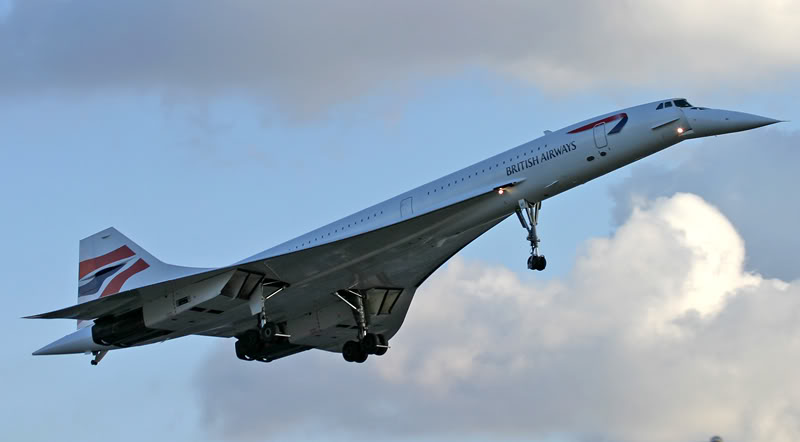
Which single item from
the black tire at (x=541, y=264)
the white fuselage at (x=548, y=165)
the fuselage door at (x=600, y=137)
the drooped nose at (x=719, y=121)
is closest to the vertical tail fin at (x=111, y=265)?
the white fuselage at (x=548, y=165)

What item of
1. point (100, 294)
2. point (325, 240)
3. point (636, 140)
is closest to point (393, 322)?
point (325, 240)

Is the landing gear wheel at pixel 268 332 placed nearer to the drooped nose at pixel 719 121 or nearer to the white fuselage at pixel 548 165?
the white fuselage at pixel 548 165

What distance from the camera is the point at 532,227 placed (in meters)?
29.4

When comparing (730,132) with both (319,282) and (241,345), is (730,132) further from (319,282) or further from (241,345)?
(241,345)

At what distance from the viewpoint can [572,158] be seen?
95.3 ft

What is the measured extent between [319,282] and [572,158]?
24.4ft

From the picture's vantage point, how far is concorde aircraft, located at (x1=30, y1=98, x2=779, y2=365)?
1139 inches

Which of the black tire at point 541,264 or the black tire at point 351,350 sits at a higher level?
the black tire at point 351,350

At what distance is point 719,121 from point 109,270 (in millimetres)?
15841

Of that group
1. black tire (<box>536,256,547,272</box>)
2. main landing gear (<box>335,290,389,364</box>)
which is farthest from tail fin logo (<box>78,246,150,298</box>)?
black tire (<box>536,256,547,272</box>)

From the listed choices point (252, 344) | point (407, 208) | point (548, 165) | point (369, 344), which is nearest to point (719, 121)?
point (548, 165)

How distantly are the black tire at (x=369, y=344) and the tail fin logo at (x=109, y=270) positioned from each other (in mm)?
5767

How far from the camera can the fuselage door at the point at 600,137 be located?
2886 cm

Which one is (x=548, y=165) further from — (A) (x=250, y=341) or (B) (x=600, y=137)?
(A) (x=250, y=341)
